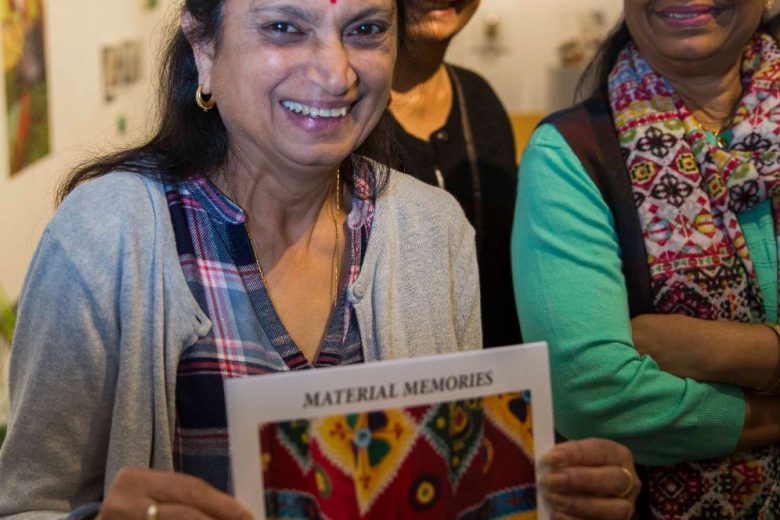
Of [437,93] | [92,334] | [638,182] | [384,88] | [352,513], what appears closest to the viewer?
[352,513]

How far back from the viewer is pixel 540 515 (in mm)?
1285

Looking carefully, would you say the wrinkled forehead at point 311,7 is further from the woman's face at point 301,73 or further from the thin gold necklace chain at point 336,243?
the thin gold necklace chain at point 336,243

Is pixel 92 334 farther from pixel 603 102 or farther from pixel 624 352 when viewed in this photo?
pixel 603 102

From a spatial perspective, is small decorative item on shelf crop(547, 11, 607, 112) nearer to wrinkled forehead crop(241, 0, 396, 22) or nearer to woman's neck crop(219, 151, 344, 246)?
woman's neck crop(219, 151, 344, 246)

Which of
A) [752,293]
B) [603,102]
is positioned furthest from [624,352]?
[603,102]

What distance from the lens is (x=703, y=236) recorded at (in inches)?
72.5

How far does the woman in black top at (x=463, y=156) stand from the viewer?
7.47ft

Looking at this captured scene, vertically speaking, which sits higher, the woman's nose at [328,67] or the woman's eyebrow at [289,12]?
the woman's eyebrow at [289,12]

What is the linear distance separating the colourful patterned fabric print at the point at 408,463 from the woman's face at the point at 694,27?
945mm

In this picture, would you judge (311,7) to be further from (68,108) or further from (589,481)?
(68,108)

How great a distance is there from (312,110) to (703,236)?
0.78 m

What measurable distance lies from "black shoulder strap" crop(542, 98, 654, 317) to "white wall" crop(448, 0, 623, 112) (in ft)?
10.2

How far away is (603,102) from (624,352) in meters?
0.51

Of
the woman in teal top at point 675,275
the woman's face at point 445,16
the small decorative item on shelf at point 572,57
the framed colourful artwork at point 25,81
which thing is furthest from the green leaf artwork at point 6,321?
the small decorative item on shelf at point 572,57
